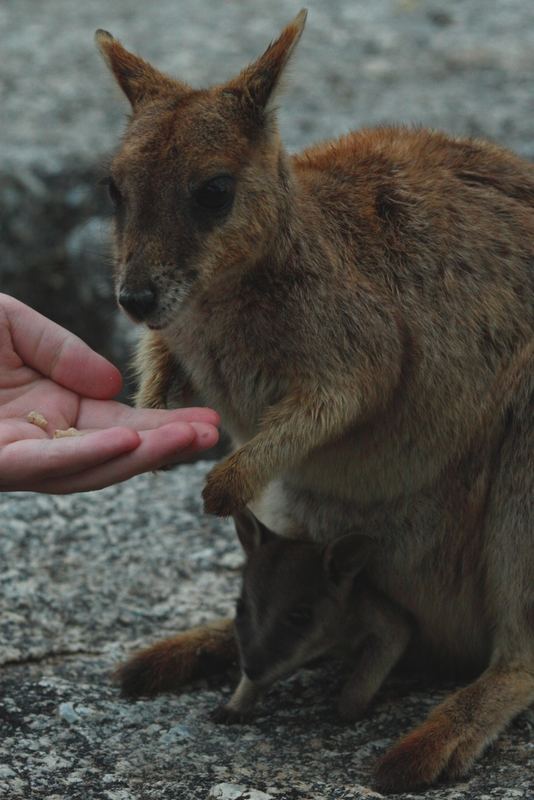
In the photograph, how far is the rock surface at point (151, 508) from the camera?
397 cm

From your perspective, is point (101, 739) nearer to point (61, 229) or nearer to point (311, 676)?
point (311, 676)

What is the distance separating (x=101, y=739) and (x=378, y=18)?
6.81 meters

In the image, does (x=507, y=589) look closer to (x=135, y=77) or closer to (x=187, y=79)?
(x=135, y=77)

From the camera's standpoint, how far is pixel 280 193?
12.9 ft

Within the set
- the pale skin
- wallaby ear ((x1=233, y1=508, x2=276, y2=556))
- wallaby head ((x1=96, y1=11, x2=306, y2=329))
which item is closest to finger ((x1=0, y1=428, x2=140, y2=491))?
the pale skin

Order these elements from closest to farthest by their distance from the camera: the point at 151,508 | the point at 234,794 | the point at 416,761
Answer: the point at 234,794 → the point at 416,761 → the point at 151,508

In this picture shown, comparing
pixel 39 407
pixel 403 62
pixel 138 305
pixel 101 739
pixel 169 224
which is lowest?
pixel 101 739

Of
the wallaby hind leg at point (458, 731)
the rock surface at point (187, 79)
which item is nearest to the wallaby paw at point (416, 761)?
the wallaby hind leg at point (458, 731)

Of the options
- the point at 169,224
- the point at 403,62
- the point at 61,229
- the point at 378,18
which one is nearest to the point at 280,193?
the point at 169,224

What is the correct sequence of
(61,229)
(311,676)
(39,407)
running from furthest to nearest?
(61,229), (311,676), (39,407)

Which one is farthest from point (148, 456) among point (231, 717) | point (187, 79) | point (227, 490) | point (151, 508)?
point (187, 79)

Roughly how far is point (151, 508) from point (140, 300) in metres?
2.40

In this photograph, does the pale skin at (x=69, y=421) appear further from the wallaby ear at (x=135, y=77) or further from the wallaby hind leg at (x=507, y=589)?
the wallaby hind leg at (x=507, y=589)

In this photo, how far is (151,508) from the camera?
5824 millimetres
